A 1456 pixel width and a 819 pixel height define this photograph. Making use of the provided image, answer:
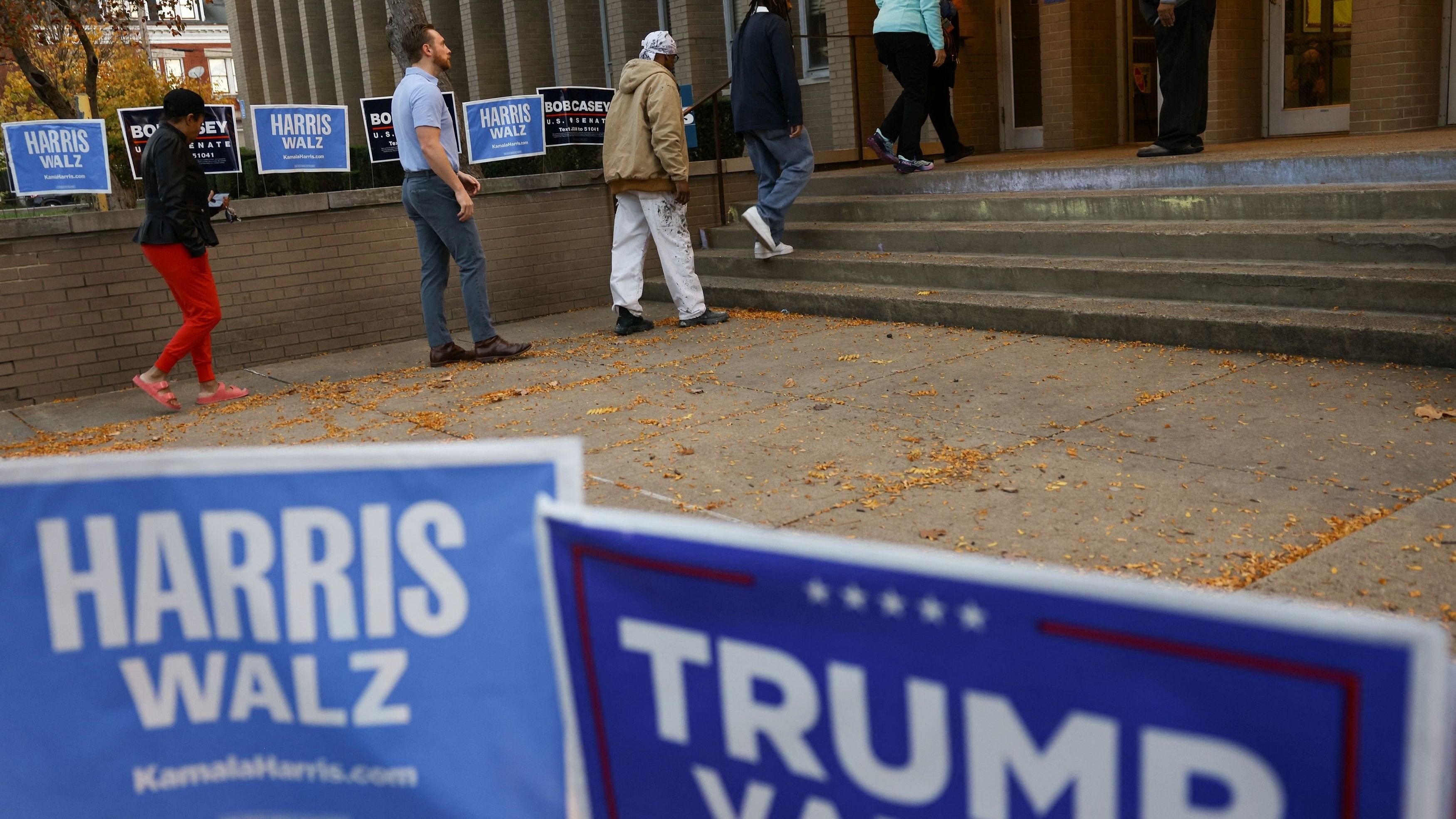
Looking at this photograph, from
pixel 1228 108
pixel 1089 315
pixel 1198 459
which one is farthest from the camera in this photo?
pixel 1228 108

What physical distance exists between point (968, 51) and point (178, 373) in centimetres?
1004

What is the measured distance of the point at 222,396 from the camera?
Result: 7.50 m

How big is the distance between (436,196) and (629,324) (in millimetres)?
1754

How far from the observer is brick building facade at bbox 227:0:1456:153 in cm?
1014

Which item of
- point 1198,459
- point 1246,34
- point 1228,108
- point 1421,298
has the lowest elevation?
point 1198,459

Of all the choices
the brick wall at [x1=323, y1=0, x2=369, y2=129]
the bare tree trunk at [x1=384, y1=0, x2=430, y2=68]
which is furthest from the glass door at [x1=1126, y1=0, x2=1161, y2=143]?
the brick wall at [x1=323, y1=0, x2=369, y2=129]

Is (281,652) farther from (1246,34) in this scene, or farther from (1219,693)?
(1246,34)

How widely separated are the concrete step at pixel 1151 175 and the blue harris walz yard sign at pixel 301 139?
4.13m

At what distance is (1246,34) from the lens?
11.5 metres

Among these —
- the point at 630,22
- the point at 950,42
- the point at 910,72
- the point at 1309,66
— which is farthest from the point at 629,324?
the point at 630,22

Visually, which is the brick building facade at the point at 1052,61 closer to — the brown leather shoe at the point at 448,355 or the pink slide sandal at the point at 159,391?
the brown leather shoe at the point at 448,355

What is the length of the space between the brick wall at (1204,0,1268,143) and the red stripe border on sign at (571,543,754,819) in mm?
11101

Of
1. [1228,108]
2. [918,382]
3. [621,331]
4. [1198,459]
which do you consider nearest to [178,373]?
[621,331]

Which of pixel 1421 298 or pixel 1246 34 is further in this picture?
pixel 1246 34
